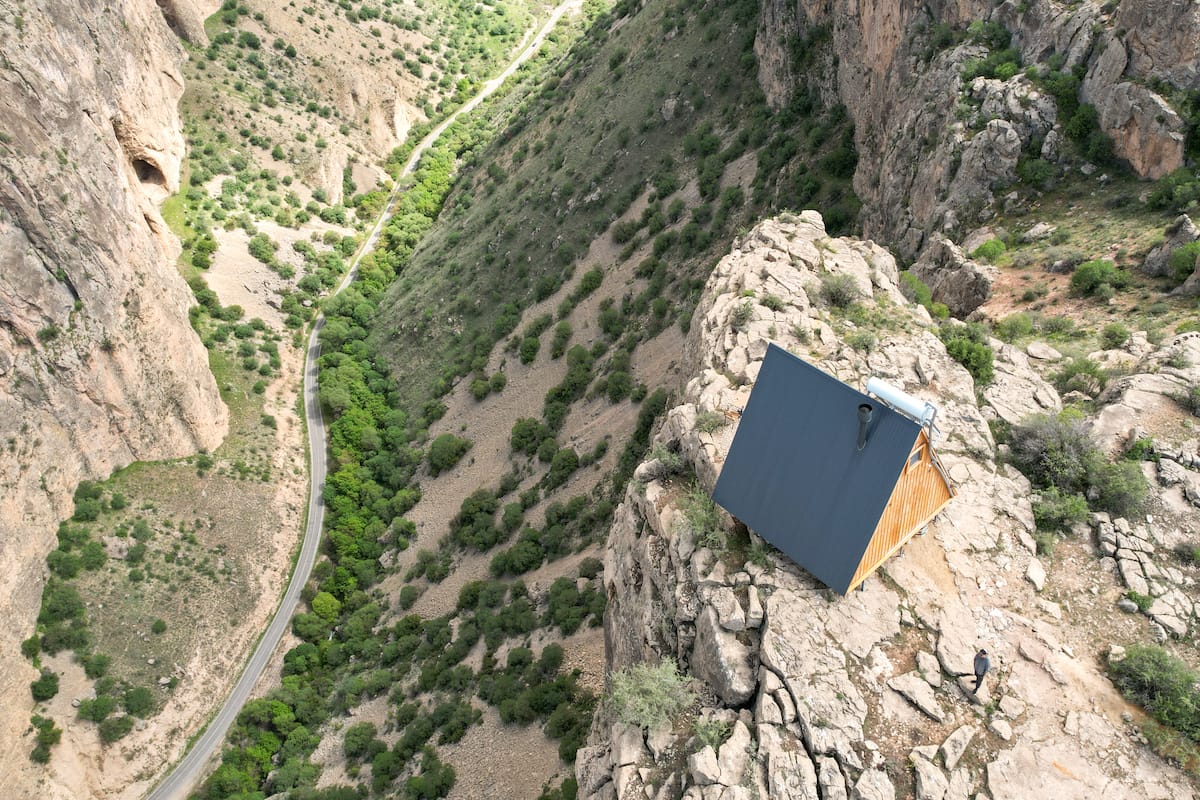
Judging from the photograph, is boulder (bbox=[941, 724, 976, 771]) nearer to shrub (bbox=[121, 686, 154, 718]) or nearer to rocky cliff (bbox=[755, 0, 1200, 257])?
rocky cliff (bbox=[755, 0, 1200, 257])

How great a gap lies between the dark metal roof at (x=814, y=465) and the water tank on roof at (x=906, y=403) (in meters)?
0.51

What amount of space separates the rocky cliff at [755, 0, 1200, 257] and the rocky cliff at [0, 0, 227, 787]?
188 ft

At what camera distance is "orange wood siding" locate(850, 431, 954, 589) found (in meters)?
16.8

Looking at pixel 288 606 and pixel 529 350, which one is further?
pixel 529 350

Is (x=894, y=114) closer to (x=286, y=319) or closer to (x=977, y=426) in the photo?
(x=977, y=426)

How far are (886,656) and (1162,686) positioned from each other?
5584mm

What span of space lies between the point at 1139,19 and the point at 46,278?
67697 millimetres

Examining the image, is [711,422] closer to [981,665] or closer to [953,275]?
[981,665]

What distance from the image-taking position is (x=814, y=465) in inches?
684

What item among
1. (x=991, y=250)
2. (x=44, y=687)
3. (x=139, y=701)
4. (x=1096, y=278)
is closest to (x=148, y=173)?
Answer: (x=44, y=687)

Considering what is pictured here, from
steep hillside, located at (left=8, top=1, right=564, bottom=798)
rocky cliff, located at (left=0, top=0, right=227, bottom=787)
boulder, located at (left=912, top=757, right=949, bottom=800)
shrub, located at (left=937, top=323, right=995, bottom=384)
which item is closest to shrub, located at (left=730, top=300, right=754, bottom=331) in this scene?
shrub, located at (left=937, top=323, right=995, bottom=384)

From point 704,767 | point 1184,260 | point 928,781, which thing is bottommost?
point 704,767

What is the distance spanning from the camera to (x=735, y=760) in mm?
15672

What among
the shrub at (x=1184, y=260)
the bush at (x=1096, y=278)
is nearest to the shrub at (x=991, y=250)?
the bush at (x=1096, y=278)
